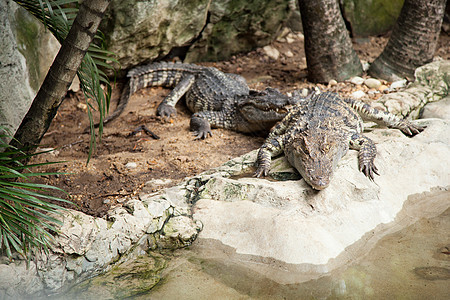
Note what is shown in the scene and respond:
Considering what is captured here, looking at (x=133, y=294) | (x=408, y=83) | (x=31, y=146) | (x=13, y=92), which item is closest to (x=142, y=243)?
(x=133, y=294)

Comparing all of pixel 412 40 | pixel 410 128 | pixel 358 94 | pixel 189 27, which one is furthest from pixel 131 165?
pixel 412 40

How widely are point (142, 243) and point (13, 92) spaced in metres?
2.01

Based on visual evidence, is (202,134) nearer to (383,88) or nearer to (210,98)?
(210,98)

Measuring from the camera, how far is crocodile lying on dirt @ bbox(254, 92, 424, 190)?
10.9 ft

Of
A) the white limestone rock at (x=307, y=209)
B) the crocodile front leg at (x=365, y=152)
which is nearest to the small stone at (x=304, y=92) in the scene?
the crocodile front leg at (x=365, y=152)

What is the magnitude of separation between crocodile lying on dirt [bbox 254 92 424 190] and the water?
60cm

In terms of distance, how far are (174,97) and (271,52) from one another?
200cm

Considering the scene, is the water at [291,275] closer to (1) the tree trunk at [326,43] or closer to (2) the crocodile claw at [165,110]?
(2) the crocodile claw at [165,110]

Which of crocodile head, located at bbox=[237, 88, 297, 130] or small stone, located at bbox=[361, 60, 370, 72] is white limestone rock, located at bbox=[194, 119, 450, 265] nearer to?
crocodile head, located at bbox=[237, 88, 297, 130]

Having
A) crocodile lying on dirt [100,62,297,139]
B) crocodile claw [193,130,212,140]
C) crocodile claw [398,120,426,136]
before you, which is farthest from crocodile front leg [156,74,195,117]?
crocodile claw [398,120,426,136]

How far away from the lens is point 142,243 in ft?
9.68

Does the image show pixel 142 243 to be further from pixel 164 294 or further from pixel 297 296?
pixel 297 296

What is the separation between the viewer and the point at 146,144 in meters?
4.79

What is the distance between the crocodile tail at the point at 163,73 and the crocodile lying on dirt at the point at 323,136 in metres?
2.58
